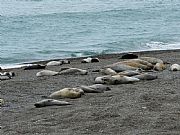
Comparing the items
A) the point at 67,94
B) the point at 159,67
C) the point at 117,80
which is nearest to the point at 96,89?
the point at 67,94

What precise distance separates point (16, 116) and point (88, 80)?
3.38m

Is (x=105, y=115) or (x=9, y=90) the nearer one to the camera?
(x=105, y=115)

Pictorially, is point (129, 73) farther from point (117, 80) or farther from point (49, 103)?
point (49, 103)

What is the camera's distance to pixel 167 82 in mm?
9453

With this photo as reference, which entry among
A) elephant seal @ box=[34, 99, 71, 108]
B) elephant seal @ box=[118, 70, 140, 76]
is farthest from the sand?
elephant seal @ box=[118, 70, 140, 76]

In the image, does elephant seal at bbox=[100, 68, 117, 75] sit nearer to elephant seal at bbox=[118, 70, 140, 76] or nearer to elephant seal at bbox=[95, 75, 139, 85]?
elephant seal at bbox=[118, 70, 140, 76]

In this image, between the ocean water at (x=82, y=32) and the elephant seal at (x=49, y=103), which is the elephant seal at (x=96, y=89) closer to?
the elephant seal at (x=49, y=103)

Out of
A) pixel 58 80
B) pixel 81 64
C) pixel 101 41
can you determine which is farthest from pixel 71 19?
pixel 58 80

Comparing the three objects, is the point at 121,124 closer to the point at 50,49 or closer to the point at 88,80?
the point at 88,80

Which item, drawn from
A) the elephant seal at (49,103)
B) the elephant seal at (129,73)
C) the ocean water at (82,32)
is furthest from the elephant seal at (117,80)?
the ocean water at (82,32)

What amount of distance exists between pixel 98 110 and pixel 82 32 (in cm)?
1772

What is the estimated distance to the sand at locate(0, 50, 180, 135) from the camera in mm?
5879

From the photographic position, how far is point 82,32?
24.5 m

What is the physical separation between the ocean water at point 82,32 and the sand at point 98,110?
6954 mm
